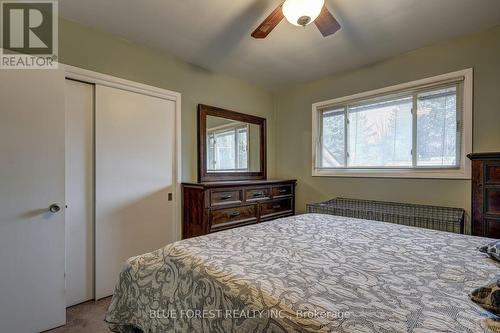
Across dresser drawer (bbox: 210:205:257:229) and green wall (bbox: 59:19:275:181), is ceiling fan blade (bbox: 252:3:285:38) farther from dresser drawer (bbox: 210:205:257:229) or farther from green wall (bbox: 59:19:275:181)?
dresser drawer (bbox: 210:205:257:229)

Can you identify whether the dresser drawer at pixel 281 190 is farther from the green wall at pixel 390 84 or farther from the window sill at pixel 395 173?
the window sill at pixel 395 173

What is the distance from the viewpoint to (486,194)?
1.99 metres

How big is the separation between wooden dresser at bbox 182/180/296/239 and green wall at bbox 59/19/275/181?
16.3 inches

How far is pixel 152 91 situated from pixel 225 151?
1134 millimetres

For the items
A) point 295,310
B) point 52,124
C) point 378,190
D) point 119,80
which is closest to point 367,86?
point 378,190

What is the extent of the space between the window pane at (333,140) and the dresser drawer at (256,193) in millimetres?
928

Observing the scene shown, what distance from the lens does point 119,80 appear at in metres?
2.40

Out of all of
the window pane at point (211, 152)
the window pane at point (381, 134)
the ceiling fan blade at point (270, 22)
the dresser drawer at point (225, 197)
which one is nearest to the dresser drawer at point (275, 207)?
the dresser drawer at point (225, 197)

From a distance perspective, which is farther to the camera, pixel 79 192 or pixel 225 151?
pixel 225 151

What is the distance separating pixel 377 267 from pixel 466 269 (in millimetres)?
373

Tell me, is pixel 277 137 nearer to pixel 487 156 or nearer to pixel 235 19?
pixel 235 19

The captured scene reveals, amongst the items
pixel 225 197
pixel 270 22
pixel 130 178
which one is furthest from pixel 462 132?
pixel 130 178

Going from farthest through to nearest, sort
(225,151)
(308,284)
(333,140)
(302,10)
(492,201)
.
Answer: (333,140) → (225,151) → (492,201) → (302,10) → (308,284)

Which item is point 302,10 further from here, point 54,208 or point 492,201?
point 54,208
